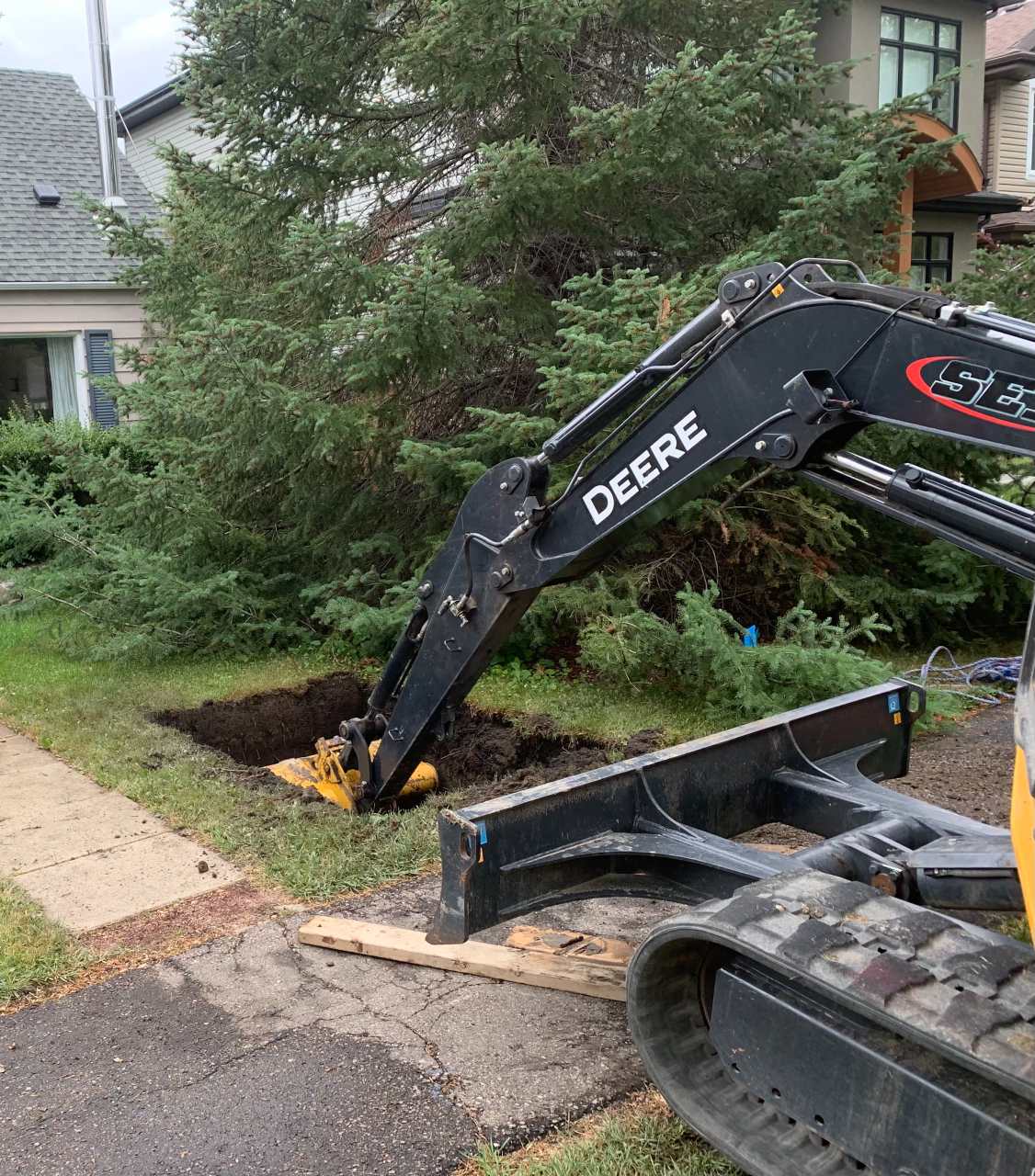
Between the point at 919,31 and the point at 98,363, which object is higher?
the point at 919,31

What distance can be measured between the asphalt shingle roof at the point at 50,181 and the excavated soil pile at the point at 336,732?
35.0 ft

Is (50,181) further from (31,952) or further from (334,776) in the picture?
(31,952)

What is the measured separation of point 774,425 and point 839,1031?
1708 mm

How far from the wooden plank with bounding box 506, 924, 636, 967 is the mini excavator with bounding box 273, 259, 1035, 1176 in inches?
21.3

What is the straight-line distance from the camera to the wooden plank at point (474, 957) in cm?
418

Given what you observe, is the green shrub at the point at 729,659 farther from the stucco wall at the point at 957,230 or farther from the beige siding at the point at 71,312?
the beige siding at the point at 71,312

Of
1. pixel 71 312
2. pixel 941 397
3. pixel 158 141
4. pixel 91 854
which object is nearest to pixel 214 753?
pixel 91 854

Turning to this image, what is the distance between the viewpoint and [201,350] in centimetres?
808

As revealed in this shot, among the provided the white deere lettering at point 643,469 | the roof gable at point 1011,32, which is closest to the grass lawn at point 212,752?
the white deere lettering at point 643,469

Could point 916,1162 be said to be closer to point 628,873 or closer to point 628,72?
point 628,873

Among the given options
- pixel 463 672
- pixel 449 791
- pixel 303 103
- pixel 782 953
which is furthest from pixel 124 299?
pixel 782 953

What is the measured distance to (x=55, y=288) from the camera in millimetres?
17062

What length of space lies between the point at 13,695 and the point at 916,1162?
744cm

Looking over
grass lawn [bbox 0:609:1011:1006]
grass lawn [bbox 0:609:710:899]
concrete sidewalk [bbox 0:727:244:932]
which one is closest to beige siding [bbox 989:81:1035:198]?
grass lawn [bbox 0:609:1011:1006]
